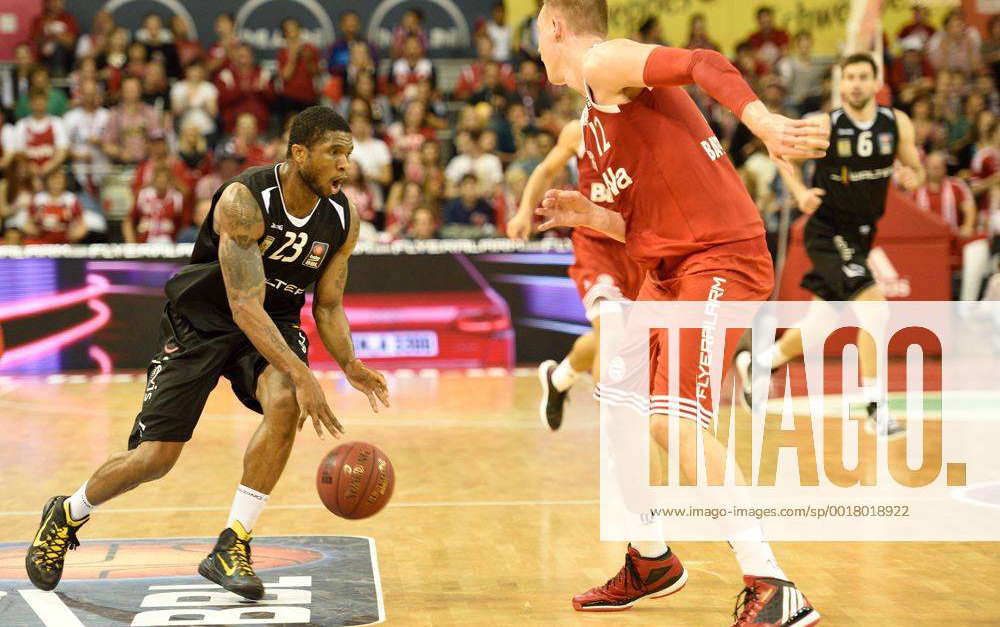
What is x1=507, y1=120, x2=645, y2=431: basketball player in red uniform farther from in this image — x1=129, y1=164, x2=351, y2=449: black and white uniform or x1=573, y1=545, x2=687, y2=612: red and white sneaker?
x1=573, y1=545, x2=687, y2=612: red and white sneaker

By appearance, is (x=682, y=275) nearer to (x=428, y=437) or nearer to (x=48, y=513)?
(x=48, y=513)

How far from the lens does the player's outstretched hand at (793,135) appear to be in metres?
3.65

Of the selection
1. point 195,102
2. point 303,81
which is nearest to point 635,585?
point 195,102

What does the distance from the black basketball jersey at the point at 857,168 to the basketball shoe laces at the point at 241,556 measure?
17.3ft

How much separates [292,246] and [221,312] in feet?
1.35

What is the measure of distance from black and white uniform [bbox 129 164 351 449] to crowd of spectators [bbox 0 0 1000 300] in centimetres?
735

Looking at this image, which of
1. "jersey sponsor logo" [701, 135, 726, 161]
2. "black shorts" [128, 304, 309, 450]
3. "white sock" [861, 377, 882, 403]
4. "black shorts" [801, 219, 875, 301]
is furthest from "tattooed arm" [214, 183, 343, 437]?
"black shorts" [801, 219, 875, 301]

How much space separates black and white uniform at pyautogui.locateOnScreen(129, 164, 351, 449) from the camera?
512 centimetres

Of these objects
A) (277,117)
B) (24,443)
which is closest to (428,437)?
(24,443)

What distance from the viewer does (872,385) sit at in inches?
337

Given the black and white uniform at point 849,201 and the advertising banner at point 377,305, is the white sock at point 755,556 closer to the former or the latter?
the black and white uniform at point 849,201

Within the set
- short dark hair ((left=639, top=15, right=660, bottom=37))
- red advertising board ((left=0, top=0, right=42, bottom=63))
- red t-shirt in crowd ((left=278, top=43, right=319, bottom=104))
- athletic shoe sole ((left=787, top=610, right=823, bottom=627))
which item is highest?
red advertising board ((left=0, top=0, right=42, bottom=63))

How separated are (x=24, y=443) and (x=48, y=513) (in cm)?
352

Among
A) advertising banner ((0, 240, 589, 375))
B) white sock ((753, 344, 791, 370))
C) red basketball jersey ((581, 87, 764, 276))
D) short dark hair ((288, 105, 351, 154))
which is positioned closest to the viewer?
red basketball jersey ((581, 87, 764, 276))
